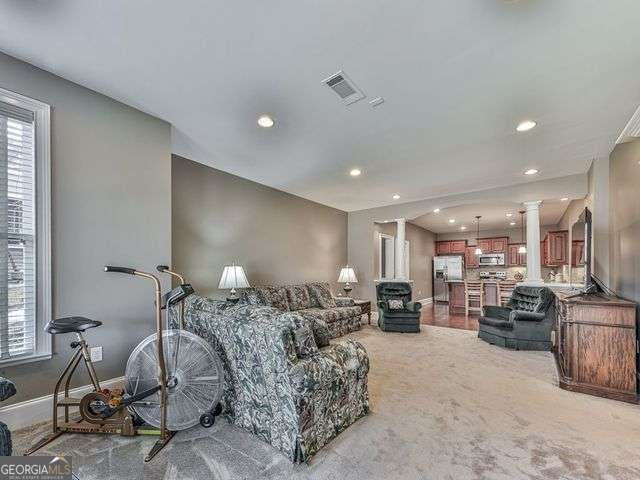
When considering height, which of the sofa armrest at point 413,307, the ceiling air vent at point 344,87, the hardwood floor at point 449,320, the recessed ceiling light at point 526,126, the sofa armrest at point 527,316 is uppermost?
the ceiling air vent at point 344,87

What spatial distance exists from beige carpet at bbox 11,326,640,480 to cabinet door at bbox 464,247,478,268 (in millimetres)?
7435

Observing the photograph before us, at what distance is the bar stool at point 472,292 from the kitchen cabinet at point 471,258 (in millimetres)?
2978

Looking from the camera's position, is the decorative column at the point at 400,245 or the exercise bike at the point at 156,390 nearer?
the exercise bike at the point at 156,390

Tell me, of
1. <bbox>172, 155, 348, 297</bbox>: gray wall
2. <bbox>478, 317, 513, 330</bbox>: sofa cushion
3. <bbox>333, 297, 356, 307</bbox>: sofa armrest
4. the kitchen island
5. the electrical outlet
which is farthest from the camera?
the kitchen island

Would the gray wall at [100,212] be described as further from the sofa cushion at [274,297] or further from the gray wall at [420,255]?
the gray wall at [420,255]

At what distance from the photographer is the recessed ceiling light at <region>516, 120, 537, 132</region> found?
2.87 metres

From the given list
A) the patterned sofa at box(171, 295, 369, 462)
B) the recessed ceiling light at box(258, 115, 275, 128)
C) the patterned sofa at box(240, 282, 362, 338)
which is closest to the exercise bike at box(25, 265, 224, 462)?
the patterned sofa at box(171, 295, 369, 462)

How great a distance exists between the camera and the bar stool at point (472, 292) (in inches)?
272

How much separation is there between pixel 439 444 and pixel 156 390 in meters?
2.01

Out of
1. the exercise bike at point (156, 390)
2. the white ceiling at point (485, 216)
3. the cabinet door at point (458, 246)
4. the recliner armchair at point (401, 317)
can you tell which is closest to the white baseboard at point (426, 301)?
the cabinet door at point (458, 246)

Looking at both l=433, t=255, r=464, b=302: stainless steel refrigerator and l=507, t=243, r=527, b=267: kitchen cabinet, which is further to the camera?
l=433, t=255, r=464, b=302: stainless steel refrigerator

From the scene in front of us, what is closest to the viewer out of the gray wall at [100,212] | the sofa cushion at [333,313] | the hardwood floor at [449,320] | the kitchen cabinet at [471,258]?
the gray wall at [100,212]

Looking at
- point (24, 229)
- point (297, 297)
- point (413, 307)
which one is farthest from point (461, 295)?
point (24, 229)

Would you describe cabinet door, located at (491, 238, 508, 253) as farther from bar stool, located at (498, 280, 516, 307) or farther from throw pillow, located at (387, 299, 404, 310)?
throw pillow, located at (387, 299, 404, 310)
